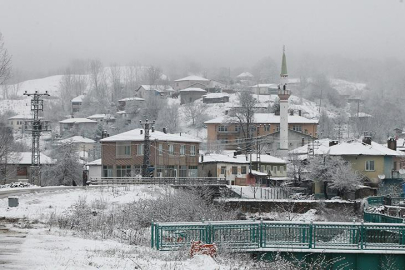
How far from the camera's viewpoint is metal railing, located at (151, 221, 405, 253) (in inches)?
888

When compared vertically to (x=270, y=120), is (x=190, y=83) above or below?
above

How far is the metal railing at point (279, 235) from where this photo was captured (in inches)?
888

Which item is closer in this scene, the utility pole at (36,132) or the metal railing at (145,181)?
the utility pole at (36,132)

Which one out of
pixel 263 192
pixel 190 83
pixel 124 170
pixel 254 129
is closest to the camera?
pixel 263 192

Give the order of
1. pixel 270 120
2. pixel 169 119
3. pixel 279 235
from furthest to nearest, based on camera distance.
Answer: pixel 169 119, pixel 270 120, pixel 279 235

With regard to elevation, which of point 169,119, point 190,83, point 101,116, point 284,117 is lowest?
point 284,117

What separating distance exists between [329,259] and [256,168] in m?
59.9

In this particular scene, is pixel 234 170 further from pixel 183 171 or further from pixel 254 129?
pixel 254 129

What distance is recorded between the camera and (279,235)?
2428 centimetres

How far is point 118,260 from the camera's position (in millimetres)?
18047

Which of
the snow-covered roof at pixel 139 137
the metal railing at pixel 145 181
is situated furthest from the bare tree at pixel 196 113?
the metal railing at pixel 145 181

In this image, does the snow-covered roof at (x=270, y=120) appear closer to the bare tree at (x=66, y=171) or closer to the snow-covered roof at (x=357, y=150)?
the snow-covered roof at (x=357, y=150)

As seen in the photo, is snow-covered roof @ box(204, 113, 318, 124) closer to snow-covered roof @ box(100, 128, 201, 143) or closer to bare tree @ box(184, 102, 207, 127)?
bare tree @ box(184, 102, 207, 127)

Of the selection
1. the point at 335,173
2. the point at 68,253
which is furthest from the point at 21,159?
the point at 68,253
